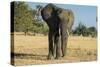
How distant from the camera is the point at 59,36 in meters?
3.16

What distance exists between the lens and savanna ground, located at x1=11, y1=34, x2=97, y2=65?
2896 mm

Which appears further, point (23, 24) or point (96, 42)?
point (96, 42)

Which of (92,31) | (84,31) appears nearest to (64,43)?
(84,31)

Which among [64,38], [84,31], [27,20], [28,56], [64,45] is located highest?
[27,20]

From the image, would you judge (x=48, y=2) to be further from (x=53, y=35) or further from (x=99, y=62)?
(x=99, y=62)

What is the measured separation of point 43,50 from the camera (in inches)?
120

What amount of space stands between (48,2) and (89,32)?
800mm

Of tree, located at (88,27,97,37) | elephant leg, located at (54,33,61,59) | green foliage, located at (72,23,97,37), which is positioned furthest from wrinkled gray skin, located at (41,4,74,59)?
tree, located at (88,27,97,37)

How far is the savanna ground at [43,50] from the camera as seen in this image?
9.50 ft

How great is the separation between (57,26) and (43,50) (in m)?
0.39

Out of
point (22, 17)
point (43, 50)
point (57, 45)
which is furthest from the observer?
point (57, 45)

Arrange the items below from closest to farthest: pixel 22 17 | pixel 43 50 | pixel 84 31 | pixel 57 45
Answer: pixel 22 17
pixel 43 50
pixel 57 45
pixel 84 31

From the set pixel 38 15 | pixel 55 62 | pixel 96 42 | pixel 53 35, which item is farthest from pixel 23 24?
pixel 96 42

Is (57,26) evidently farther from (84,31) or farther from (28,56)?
(28,56)
